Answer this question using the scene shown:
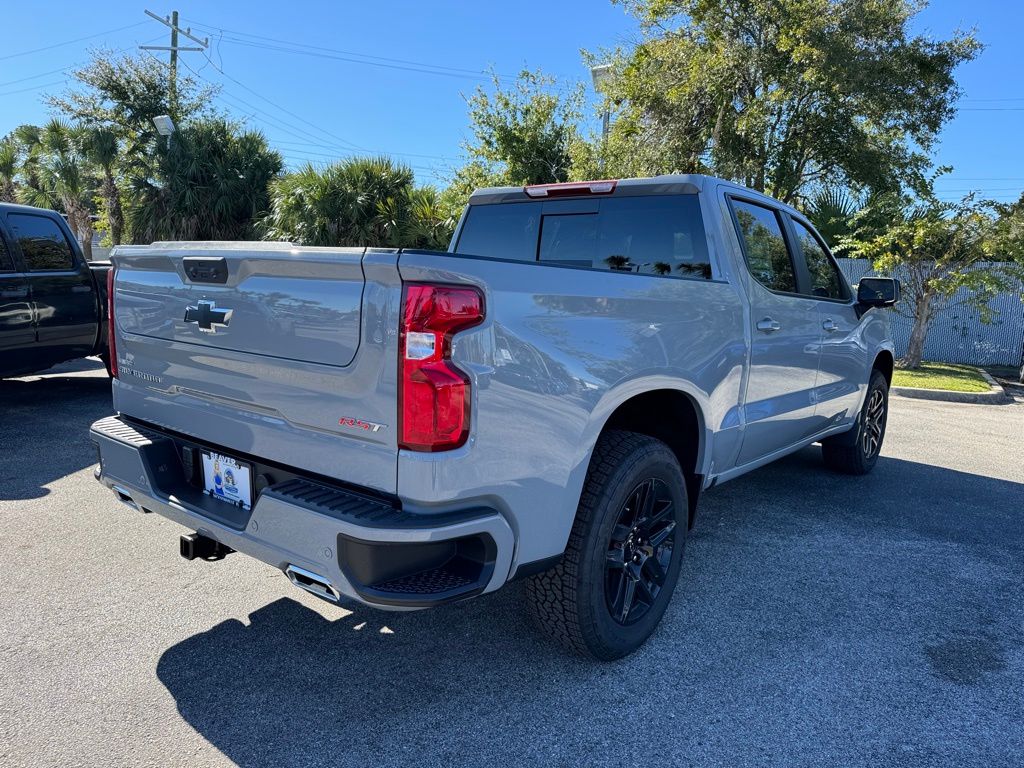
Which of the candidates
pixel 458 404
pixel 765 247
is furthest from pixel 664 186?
pixel 458 404

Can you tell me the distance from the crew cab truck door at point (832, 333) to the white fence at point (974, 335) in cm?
1058

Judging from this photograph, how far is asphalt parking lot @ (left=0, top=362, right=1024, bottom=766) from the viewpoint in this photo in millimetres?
2340

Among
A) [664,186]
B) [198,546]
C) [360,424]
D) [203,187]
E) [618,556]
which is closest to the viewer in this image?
[360,424]

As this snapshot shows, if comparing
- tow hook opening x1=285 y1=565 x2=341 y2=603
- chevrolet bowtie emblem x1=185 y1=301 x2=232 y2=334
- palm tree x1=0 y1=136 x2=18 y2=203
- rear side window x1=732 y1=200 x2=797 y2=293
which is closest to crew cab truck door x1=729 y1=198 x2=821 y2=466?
rear side window x1=732 y1=200 x2=797 y2=293

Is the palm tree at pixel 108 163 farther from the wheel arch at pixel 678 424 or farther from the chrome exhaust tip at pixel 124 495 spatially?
the wheel arch at pixel 678 424

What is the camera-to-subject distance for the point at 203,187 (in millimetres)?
19172

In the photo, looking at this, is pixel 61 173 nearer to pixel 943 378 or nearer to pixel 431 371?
pixel 943 378

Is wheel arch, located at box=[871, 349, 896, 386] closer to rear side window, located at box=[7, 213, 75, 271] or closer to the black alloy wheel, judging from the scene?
the black alloy wheel

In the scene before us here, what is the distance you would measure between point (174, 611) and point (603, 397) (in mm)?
2110

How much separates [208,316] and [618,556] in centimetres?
174

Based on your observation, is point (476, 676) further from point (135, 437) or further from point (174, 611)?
point (135, 437)

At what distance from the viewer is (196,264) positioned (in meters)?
2.57

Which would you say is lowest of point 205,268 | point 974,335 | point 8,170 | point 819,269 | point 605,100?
point 974,335

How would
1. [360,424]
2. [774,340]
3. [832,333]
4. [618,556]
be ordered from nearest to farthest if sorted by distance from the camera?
[360,424]
[618,556]
[774,340]
[832,333]
